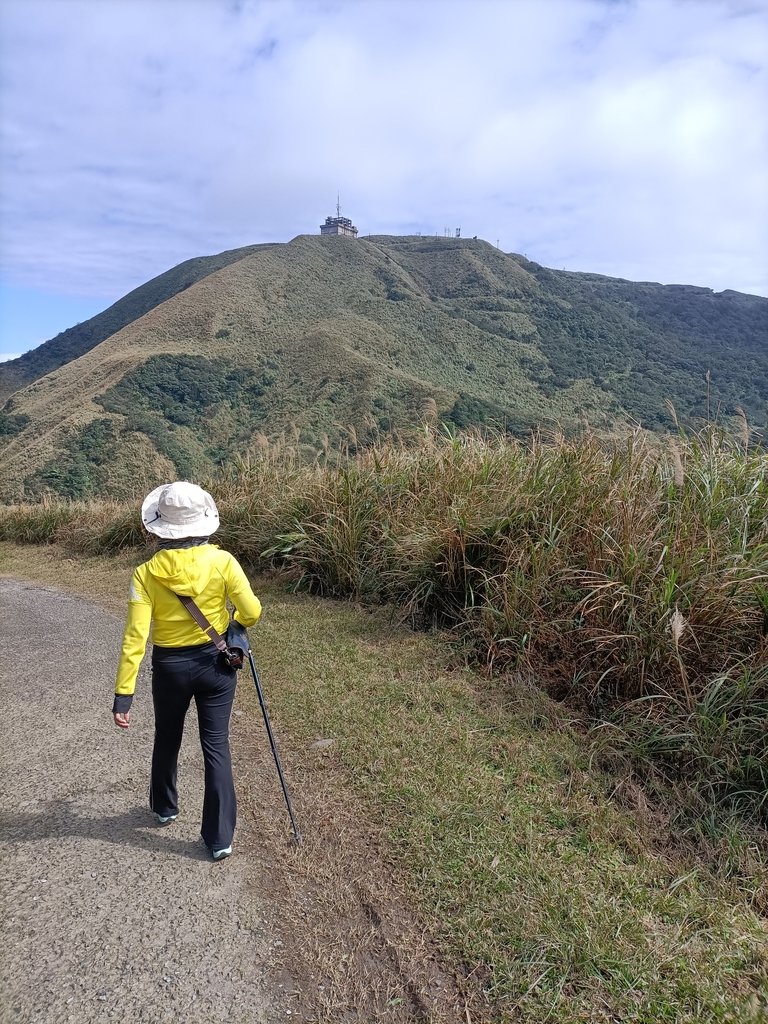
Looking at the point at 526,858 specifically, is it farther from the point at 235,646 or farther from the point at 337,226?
the point at 337,226

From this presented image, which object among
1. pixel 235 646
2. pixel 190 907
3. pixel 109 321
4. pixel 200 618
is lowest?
pixel 190 907

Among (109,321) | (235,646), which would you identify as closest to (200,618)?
(235,646)

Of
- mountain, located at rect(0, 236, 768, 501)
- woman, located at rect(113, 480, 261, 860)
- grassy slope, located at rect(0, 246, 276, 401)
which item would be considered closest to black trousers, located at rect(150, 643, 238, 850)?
woman, located at rect(113, 480, 261, 860)

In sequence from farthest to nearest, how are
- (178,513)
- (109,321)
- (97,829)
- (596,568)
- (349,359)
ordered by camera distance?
(109,321) → (349,359) → (596,568) → (97,829) → (178,513)

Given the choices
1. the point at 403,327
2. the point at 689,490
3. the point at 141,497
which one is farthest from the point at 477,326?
the point at 689,490

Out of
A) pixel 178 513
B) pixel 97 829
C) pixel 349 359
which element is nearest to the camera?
pixel 178 513

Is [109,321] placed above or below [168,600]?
above

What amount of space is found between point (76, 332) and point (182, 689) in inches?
4512

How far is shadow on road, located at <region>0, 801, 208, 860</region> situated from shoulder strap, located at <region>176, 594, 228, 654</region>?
97 centimetres

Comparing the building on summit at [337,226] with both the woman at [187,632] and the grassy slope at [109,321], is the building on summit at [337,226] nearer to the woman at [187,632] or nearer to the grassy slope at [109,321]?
the grassy slope at [109,321]

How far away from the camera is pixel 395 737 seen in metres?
3.87

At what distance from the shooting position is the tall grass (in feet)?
11.7

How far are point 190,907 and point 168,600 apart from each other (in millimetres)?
1221

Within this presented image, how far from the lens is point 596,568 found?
4.53 meters
